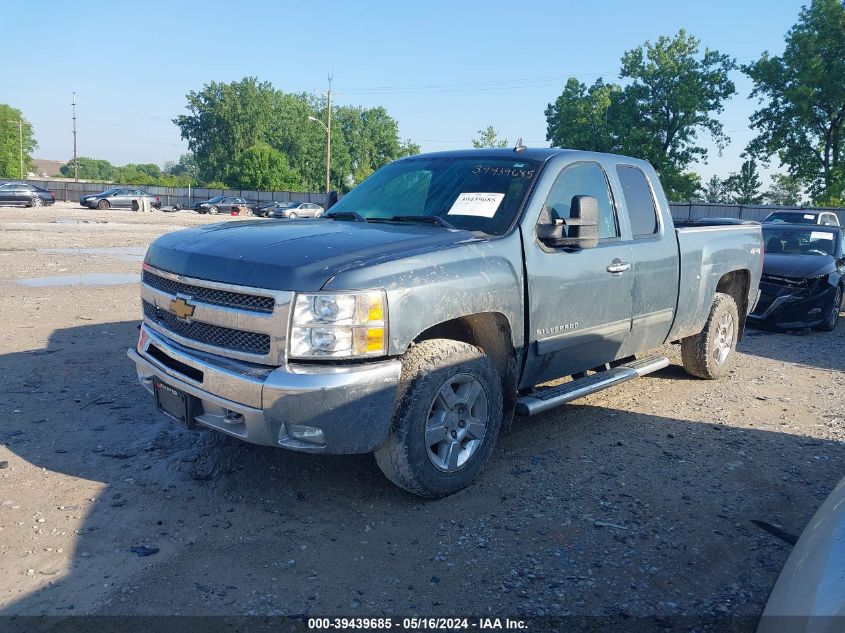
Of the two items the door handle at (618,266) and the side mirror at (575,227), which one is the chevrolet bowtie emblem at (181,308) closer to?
the side mirror at (575,227)

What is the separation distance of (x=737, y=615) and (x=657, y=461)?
176 centimetres

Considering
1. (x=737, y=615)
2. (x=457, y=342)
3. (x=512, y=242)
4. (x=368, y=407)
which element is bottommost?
(x=737, y=615)

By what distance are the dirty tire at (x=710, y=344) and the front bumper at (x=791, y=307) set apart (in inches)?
131

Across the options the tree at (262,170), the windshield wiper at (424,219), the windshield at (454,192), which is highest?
the tree at (262,170)

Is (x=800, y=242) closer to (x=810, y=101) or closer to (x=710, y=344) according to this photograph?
(x=710, y=344)

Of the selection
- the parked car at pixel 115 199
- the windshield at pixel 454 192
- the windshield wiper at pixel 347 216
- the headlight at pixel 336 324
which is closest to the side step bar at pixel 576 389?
the windshield at pixel 454 192

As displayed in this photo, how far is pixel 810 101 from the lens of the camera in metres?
38.2

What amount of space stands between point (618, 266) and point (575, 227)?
65cm

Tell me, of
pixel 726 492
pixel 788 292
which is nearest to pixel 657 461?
pixel 726 492

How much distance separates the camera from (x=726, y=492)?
4.27m

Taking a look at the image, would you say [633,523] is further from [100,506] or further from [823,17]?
[823,17]

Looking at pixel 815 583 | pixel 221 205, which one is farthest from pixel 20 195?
pixel 815 583

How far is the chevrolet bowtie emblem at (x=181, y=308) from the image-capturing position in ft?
12.4

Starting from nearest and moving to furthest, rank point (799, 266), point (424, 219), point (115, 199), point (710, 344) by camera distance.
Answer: point (424, 219) → point (710, 344) → point (799, 266) → point (115, 199)
